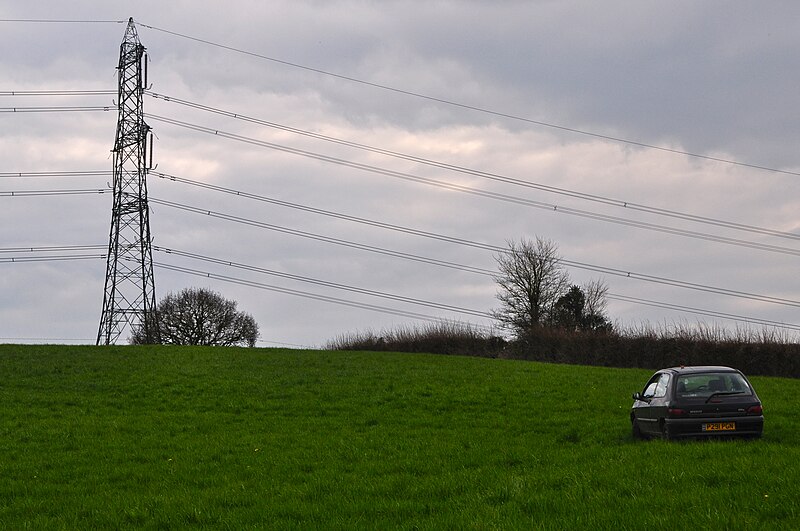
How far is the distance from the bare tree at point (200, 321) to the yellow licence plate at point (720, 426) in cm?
7248

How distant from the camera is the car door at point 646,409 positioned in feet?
64.0

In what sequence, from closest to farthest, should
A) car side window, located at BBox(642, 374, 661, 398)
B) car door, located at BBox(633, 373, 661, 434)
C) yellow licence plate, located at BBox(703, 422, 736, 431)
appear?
yellow licence plate, located at BBox(703, 422, 736, 431), car door, located at BBox(633, 373, 661, 434), car side window, located at BBox(642, 374, 661, 398)

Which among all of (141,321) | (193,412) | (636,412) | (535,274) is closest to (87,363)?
(141,321)

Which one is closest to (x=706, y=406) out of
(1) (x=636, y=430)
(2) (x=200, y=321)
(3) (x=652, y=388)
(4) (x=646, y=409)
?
(4) (x=646, y=409)

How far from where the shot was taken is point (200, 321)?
286 ft

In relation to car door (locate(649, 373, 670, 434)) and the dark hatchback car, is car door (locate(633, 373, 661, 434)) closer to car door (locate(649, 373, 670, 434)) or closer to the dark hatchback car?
car door (locate(649, 373, 670, 434))

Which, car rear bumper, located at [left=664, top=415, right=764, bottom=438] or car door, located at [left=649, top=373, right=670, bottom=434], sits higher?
car door, located at [left=649, top=373, right=670, bottom=434]

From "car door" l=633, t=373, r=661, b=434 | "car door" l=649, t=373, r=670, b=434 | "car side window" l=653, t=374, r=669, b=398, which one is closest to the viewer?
"car door" l=649, t=373, r=670, b=434

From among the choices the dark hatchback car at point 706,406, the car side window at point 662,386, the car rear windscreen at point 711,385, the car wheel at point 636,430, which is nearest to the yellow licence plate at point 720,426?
the dark hatchback car at point 706,406

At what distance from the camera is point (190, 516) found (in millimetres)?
12148

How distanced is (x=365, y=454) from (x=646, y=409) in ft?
22.5

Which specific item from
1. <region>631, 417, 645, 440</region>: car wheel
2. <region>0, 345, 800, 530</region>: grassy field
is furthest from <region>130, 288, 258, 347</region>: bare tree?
<region>631, 417, 645, 440</region>: car wheel

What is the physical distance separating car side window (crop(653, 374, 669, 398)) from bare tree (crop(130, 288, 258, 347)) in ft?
231

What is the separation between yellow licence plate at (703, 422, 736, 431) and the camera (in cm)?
1784
